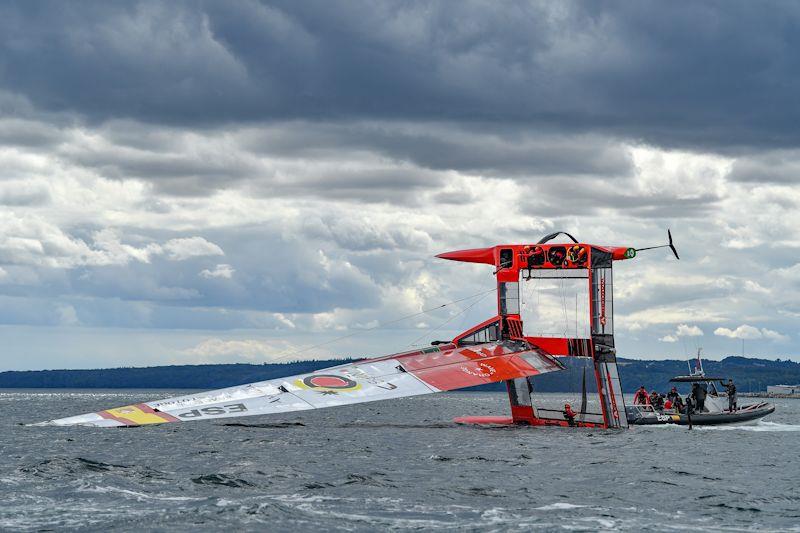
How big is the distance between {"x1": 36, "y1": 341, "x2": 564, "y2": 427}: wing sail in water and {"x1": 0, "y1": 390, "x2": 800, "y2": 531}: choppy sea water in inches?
70.5

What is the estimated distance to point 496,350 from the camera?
48406mm

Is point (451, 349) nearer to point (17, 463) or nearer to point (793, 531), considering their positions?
point (17, 463)

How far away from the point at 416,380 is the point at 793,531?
71.0 feet

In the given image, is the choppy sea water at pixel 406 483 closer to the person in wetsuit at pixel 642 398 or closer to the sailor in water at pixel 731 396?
the person in wetsuit at pixel 642 398

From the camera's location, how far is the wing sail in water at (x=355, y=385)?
109 feet

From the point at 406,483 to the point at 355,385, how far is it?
10808mm

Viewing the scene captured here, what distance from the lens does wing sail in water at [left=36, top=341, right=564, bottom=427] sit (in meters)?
33.1

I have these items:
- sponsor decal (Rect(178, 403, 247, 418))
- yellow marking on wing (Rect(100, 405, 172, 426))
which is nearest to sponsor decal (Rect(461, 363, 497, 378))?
sponsor decal (Rect(178, 403, 247, 418))

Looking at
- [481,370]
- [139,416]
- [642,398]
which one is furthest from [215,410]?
[642,398]

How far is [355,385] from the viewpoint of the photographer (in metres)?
40.2

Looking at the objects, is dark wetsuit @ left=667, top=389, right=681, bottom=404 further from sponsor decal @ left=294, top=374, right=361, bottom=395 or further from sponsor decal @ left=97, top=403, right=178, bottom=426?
sponsor decal @ left=97, top=403, right=178, bottom=426

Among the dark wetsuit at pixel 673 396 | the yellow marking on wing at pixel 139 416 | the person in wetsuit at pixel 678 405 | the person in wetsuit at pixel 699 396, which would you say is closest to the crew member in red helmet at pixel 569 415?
the person in wetsuit at pixel 678 405

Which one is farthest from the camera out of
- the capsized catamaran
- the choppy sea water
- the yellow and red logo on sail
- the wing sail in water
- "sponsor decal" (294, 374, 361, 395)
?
the capsized catamaran

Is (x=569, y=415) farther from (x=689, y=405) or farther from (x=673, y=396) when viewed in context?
(x=673, y=396)
